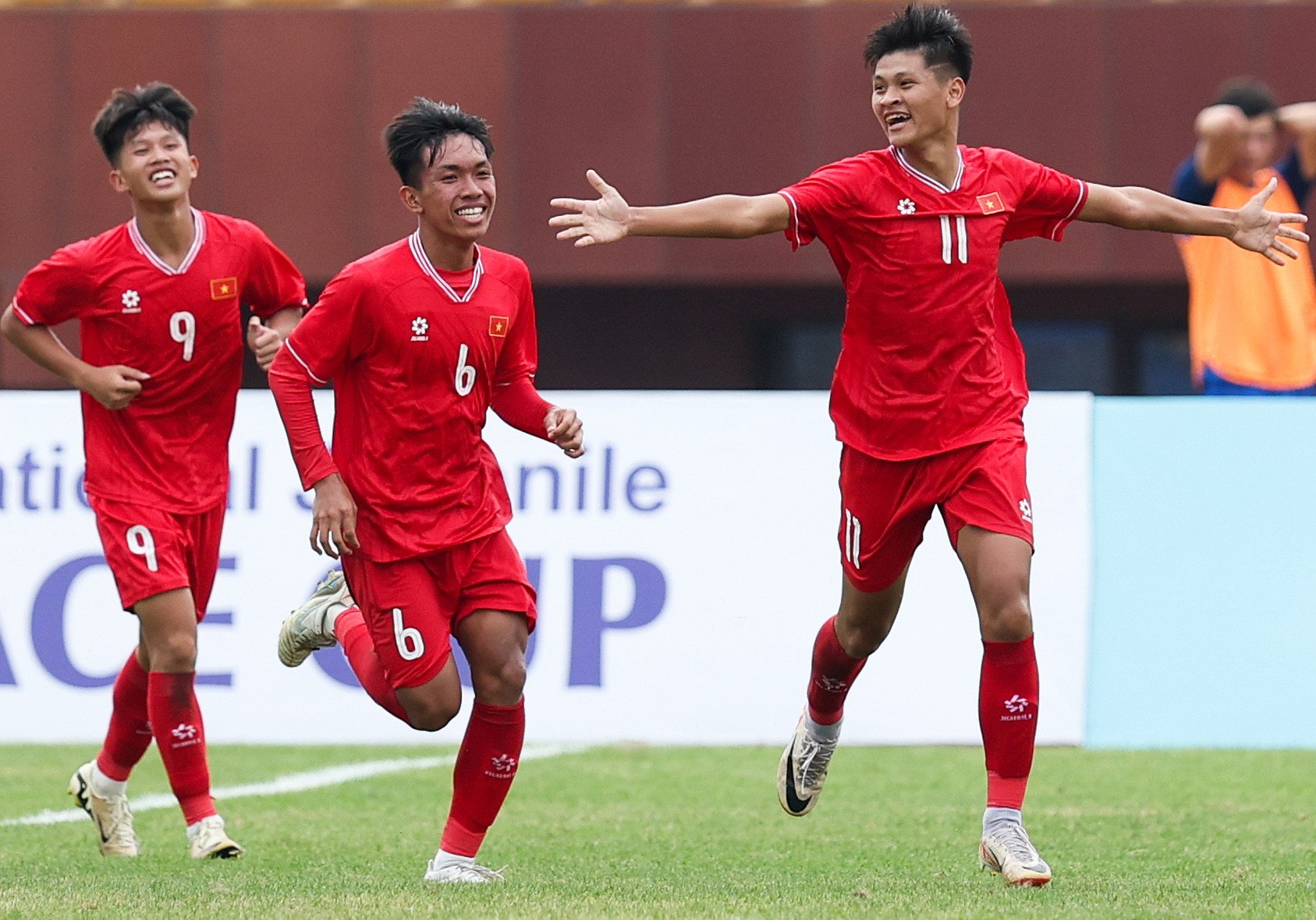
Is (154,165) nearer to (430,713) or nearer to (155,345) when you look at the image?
(155,345)

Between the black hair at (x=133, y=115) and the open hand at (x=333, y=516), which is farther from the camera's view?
the black hair at (x=133, y=115)

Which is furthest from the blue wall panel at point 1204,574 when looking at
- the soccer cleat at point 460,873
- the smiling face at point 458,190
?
the smiling face at point 458,190

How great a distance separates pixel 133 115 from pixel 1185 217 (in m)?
3.43

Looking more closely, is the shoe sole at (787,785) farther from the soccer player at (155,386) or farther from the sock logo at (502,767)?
the soccer player at (155,386)

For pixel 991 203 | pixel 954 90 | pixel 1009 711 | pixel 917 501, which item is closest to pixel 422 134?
pixel 954 90

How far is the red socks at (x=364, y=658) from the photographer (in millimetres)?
6230

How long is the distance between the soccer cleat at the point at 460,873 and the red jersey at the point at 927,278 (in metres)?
1.66

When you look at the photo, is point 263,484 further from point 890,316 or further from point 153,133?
point 890,316

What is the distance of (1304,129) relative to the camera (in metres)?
9.72

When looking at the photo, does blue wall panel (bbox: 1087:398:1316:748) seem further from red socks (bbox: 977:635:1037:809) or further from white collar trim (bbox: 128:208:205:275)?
white collar trim (bbox: 128:208:205:275)

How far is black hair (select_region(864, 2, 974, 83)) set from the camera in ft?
19.9

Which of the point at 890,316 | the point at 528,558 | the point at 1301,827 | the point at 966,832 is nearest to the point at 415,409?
the point at 890,316

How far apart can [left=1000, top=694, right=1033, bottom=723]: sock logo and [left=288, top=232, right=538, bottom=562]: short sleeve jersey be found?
157cm

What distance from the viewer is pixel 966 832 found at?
7.19 meters
